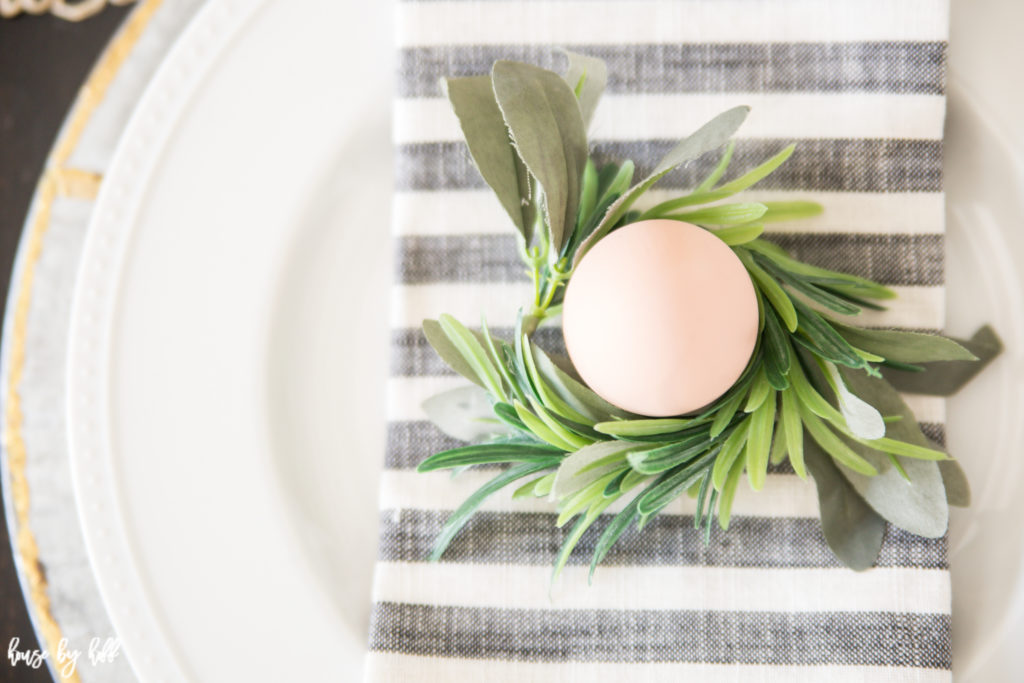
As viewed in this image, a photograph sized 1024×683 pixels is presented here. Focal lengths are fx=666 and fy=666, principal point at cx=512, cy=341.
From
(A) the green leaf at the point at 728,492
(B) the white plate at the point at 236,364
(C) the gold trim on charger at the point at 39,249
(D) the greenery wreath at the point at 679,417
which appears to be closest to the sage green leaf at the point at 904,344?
(D) the greenery wreath at the point at 679,417

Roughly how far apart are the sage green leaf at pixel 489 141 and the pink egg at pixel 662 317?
2.3 inches

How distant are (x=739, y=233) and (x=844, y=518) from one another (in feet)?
0.63

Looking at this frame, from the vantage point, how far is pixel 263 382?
487 millimetres

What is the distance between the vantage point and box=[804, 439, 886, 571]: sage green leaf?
412 mm

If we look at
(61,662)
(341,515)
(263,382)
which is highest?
(263,382)

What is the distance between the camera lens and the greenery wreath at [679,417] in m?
0.35

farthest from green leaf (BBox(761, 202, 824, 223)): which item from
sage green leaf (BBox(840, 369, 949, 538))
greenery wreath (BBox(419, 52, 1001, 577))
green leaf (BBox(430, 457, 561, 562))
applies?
green leaf (BBox(430, 457, 561, 562))

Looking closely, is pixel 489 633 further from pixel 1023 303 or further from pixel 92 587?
pixel 1023 303

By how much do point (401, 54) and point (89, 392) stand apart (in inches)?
12.8

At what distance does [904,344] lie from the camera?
0.39 m

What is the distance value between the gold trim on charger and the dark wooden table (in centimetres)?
2

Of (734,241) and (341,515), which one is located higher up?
(734,241)

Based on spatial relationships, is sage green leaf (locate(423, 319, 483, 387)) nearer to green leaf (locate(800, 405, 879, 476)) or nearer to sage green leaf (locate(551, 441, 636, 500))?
sage green leaf (locate(551, 441, 636, 500))

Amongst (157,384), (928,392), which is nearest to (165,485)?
(157,384)
